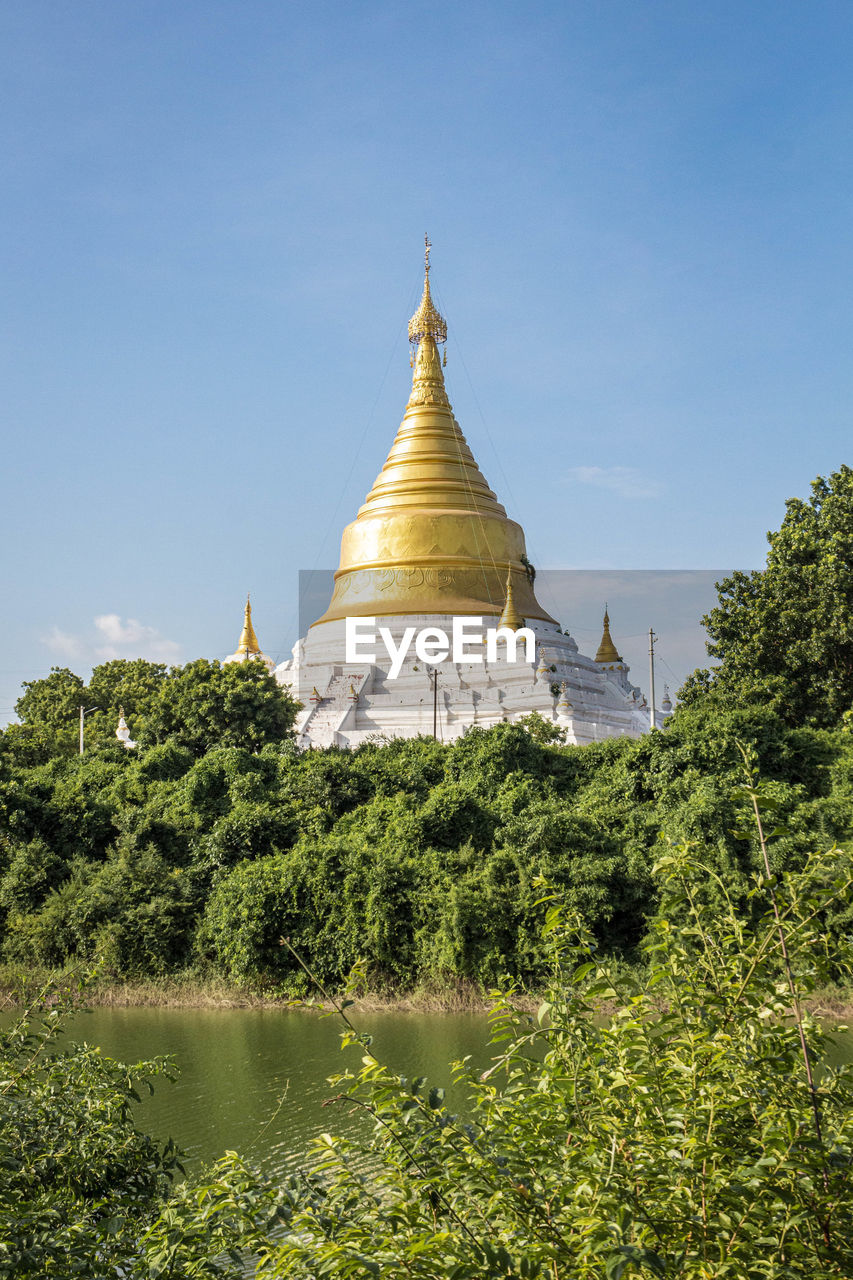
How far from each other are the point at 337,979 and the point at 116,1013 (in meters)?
3.26

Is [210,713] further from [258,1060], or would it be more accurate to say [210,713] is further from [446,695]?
[258,1060]

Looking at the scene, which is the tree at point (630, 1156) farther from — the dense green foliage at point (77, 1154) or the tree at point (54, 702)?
the tree at point (54, 702)

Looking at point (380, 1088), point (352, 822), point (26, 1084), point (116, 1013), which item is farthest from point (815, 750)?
point (380, 1088)

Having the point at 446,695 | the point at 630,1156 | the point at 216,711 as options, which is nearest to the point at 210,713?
the point at 216,711

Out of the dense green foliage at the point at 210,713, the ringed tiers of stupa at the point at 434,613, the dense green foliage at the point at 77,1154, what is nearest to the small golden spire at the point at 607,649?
the ringed tiers of stupa at the point at 434,613

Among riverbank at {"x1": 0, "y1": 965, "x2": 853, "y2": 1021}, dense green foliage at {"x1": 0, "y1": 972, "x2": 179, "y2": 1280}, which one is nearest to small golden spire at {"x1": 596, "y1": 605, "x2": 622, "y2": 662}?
riverbank at {"x1": 0, "y1": 965, "x2": 853, "y2": 1021}

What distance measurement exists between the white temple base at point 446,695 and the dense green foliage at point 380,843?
10.5 metres

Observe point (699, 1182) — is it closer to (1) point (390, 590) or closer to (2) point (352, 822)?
(2) point (352, 822)

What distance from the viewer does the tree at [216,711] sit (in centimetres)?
2658

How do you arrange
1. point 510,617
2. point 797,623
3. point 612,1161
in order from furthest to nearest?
1. point 510,617
2. point 797,623
3. point 612,1161

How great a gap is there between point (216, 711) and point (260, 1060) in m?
15.6

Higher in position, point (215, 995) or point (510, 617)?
point (510, 617)

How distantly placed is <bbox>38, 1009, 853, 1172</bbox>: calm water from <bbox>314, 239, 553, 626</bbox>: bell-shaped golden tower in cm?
2355

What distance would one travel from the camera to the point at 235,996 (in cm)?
1614
